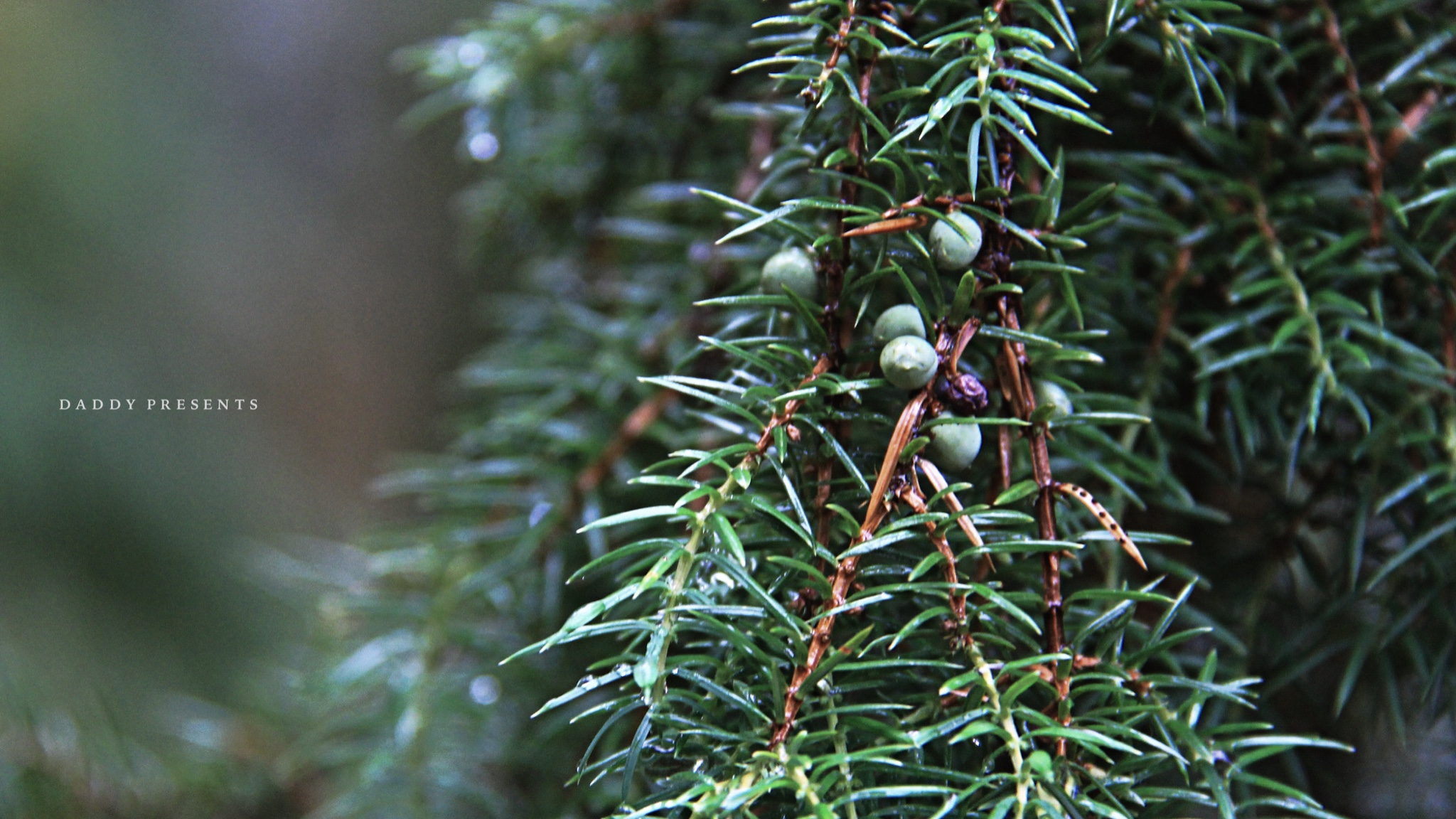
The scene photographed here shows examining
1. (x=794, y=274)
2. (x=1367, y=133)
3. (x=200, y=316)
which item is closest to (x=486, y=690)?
(x=794, y=274)

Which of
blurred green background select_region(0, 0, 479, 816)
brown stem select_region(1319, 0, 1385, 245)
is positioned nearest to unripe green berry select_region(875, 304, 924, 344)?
brown stem select_region(1319, 0, 1385, 245)

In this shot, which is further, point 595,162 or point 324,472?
point 324,472

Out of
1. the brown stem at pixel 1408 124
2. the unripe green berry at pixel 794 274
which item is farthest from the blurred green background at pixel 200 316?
the brown stem at pixel 1408 124

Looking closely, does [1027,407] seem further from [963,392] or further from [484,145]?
[484,145]

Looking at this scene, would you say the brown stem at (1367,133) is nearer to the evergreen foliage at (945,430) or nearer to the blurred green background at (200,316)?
the evergreen foliage at (945,430)

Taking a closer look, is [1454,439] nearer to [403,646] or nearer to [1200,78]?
[1200,78]

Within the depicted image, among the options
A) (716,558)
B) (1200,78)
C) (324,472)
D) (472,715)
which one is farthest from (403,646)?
(324,472)

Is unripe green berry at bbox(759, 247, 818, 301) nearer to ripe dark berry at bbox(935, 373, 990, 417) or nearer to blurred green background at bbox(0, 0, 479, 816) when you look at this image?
ripe dark berry at bbox(935, 373, 990, 417)

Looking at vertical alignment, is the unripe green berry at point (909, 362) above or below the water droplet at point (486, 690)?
above
